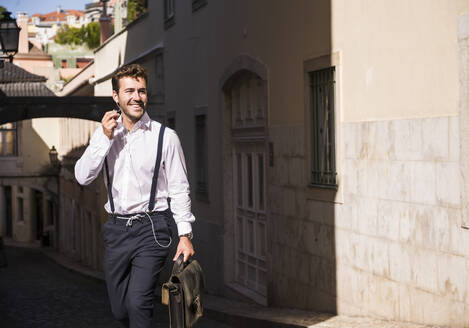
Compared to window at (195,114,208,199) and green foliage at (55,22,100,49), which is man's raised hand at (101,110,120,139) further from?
green foliage at (55,22,100,49)

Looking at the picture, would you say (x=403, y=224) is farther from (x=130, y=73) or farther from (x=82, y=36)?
(x=82, y=36)

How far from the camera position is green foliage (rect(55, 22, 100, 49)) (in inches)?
2817

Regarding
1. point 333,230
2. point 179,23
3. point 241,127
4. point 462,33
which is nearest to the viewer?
point 462,33

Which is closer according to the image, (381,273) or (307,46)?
(381,273)

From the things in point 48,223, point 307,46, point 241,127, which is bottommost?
point 48,223

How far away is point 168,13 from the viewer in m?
19.9

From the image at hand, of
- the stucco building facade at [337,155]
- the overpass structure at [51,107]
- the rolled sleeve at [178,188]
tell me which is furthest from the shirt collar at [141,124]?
the overpass structure at [51,107]

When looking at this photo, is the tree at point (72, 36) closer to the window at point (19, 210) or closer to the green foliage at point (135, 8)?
the window at point (19, 210)

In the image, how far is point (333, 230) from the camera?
949 cm

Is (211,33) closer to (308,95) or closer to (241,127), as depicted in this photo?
(241,127)

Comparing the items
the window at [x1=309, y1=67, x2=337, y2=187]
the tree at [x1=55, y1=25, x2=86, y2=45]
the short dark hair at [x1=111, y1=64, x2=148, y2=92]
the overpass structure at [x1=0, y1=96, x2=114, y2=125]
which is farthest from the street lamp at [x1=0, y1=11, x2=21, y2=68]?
the tree at [x1=55, y1=25, x2=86, y2=45]

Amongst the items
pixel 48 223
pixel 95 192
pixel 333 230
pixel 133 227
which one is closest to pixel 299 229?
pixel 333 230

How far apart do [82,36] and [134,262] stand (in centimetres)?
6963

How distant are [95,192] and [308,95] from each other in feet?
70.8
